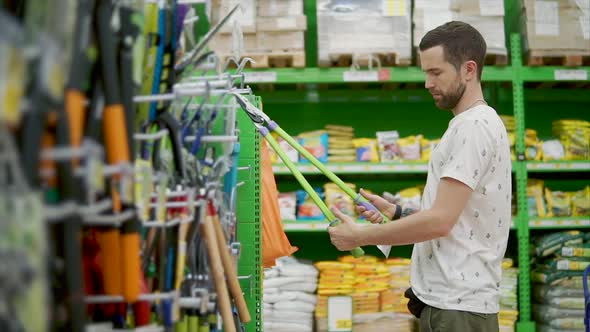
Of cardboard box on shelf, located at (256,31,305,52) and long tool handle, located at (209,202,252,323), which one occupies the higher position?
cardboard box on shelf, located at (256,31,305,52)

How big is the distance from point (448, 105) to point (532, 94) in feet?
11.8

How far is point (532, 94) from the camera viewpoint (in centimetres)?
577

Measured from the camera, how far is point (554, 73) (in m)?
5.05

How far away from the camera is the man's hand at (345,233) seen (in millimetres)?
2389

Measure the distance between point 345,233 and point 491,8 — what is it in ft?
10.5

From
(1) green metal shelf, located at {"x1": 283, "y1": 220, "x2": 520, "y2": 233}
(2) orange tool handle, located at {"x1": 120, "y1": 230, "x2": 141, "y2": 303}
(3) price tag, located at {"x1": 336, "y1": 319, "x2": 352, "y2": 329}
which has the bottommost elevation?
(3) price tag, located at {"x1": 336, "y1": 319, "x2": 352, "y2": 329}

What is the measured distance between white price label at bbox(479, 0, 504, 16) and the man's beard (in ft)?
9.06

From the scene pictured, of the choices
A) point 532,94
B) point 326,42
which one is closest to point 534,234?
point 532,94

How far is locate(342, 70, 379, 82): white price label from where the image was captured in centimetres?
498

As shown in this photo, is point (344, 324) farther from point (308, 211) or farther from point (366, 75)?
point (366, 75)

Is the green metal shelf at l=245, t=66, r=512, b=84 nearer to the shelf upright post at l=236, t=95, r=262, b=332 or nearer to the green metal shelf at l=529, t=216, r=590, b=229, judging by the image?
the green metal shelf at l=529, t=216, r=590, b=229

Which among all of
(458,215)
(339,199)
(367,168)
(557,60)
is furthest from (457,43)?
(557,60)

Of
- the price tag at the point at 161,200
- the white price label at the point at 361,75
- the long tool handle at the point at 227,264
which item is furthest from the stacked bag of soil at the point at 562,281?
the price tag at the point at 161,200

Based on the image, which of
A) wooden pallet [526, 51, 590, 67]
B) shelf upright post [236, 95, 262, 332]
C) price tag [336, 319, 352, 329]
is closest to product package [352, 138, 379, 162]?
price tag [336, 319, 352, 329]
